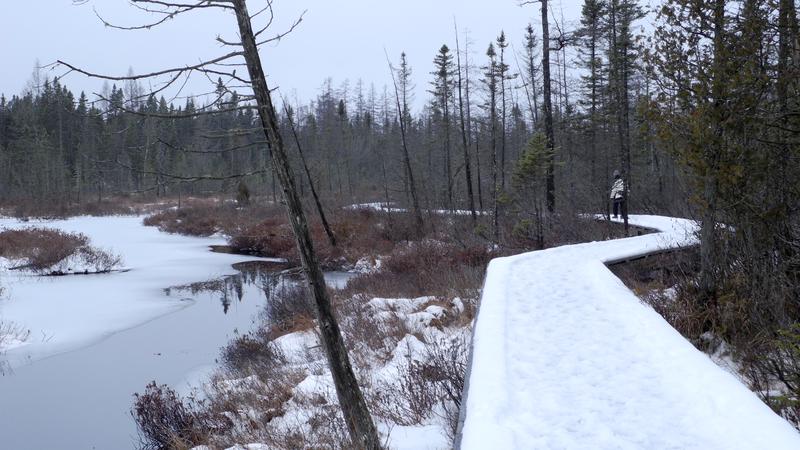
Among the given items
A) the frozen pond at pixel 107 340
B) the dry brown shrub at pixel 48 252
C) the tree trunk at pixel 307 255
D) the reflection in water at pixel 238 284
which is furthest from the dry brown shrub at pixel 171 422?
the dry brown shrub at pixel 48 252

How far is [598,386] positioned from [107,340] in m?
11.9

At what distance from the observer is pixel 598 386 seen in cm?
427

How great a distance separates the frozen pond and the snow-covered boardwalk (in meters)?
5.91

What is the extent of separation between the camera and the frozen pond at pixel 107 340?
26.7 feet

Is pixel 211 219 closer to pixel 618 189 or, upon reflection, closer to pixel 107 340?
pixel 107 340

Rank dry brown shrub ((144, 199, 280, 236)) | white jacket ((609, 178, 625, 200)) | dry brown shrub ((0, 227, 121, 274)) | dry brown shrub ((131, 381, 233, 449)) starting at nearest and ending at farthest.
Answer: dry brown shrub ((131, 381, 233, 449))
white jacket ((609, 178, 625, 200))
dry brown shrub ((0, 227, 121, 274))
dry brown shrub ((144, 199, 280, 236))

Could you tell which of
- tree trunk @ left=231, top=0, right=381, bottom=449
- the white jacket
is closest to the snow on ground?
tree trunk @ left=231, top=0, right=381, bottom=449

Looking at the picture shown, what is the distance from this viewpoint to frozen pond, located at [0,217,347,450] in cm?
815

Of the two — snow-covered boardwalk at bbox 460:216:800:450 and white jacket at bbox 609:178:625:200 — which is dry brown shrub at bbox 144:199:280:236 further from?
snow-covered boardwalk at bbox 460:216:800:450

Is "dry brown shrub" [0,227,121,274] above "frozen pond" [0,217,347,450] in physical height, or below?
above

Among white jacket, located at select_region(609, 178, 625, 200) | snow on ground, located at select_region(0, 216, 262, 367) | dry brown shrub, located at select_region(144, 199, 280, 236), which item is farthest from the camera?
dry brown shrub, located at select_region(144, 199, 280, 236)

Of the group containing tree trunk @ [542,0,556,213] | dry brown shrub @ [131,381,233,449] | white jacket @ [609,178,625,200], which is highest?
tree trunk @ [542,0,556,213]

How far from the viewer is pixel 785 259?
6488mm

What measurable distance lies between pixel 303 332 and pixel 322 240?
13300 mm
